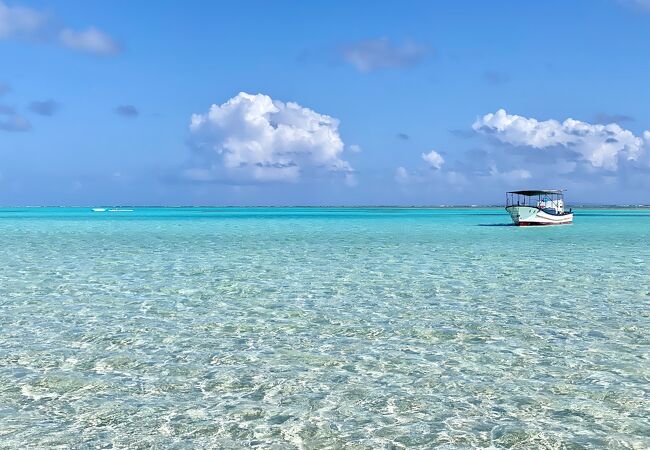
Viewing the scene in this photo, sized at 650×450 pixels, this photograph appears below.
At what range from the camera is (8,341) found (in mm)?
10273

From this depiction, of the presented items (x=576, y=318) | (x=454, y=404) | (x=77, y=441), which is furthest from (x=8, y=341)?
(x=576, y=318)

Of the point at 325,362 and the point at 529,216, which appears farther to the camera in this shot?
the point at 529,216

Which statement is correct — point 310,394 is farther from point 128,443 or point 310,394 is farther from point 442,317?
point 442,317

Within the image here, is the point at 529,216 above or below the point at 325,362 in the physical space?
above

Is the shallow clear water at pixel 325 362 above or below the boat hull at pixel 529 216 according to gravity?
below

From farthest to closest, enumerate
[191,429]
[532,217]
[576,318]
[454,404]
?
[532,217] → [576,318] → [454,404] → [191,429]

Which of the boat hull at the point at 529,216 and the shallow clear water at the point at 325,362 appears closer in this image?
the shallow clear water at the point at 325,362

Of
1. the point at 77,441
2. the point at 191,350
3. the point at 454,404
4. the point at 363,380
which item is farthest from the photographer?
the point at 191,350

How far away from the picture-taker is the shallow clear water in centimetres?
642

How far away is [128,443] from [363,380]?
3.34 metres

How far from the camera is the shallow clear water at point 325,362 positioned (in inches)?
253

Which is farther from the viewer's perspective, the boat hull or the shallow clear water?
the boat hull

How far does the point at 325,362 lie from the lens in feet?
29.9

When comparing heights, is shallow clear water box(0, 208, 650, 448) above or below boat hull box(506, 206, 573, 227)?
below
